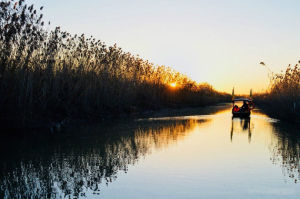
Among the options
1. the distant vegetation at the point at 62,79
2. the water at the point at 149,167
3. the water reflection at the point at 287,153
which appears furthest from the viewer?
the distant vegetation at the point at 62,79

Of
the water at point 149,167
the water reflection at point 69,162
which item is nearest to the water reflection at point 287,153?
the water at point 149,167

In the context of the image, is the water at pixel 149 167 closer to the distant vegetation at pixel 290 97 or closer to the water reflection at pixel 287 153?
the water reflection at pixel 287 153

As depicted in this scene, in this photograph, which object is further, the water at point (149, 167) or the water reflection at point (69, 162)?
the water reflection at point (69, 162)

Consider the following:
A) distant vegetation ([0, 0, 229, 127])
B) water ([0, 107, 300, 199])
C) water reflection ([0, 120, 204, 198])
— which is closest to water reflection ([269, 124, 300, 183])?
water ([0, 107, 300, 199])

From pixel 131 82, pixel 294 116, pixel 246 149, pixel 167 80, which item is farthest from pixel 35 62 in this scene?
pixel 167 80

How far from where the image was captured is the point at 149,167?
32.0ft

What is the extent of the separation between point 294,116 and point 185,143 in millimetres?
13881

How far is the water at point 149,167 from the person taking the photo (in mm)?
7316

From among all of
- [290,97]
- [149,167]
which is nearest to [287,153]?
[149,167]

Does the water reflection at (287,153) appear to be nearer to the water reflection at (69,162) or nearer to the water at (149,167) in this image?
the water at (149,167)

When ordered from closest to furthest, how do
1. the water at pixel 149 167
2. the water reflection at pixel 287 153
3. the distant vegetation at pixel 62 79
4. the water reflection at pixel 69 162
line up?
1. the water at pixel 149 167
2. the water reflection at pixel 69 162
3. the water reflection at pixel 287 153
4. the distant vegetation at pixel 62 79

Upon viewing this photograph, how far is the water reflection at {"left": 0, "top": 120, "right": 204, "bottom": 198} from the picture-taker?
7.53m

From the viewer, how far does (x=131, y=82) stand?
34.5m

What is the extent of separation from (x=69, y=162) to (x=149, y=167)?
8.61ft
